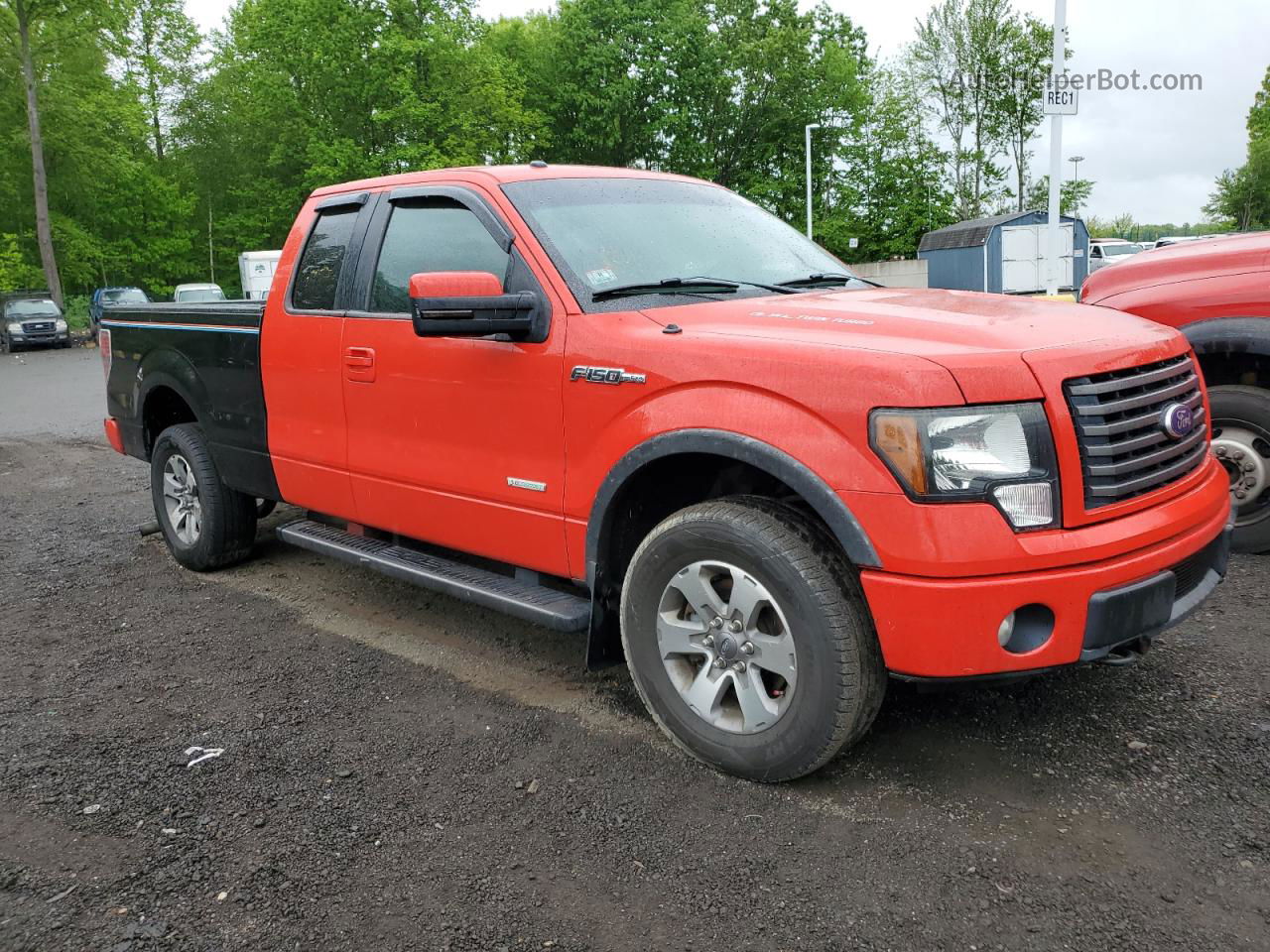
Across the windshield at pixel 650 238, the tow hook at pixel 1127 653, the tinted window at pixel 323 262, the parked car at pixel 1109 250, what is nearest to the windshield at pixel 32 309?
the tinted window at pixel 323 262

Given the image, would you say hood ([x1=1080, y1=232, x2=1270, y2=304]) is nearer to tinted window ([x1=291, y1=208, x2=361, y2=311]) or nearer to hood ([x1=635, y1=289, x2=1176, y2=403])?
hood ([x1=635, y1=289, x2=1176, y2=403])

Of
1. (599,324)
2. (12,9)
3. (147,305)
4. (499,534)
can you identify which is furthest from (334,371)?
(12,9)

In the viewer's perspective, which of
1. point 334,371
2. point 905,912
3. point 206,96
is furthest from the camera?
point 206,96

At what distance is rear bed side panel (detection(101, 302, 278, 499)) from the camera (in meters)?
5.08

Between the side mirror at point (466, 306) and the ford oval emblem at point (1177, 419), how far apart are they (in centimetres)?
200

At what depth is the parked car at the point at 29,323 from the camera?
96.1 feet

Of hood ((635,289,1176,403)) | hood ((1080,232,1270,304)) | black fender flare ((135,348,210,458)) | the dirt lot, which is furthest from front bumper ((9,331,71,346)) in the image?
hood ((635,289,1176,403))

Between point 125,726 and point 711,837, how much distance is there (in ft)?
7.46

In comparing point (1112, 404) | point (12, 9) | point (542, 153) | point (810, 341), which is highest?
point (12, 9)

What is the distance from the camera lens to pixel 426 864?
113 inches

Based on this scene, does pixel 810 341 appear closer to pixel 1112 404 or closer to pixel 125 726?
pixel 1112 404

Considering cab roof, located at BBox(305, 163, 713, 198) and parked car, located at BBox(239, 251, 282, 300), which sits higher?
parked car, located at BBox(239, 251, 282, 300)

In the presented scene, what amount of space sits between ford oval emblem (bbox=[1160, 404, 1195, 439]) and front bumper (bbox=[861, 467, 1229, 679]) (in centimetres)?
44

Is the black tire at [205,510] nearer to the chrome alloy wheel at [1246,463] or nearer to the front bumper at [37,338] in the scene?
the chrome alloy wheel at [1246,463]
